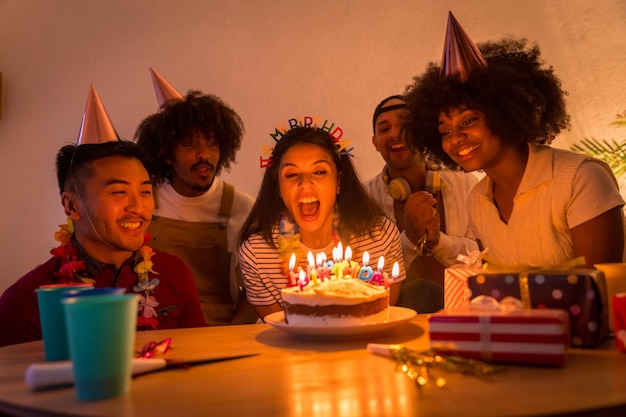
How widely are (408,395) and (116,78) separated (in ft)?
13.0

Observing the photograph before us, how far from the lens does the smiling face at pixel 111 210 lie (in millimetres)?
2184

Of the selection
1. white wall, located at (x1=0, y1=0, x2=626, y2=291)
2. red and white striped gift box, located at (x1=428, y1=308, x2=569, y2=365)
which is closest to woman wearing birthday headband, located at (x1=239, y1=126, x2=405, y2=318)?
red and white striped gift box, located at (x1=428, y1=308, x2=569, y2=365)

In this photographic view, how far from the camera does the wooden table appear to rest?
0.98 meters

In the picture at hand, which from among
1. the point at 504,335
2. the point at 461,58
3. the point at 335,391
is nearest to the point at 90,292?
the point at 335,391

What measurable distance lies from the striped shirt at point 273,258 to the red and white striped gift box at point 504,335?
1.26 metres

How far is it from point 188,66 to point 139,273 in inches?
102

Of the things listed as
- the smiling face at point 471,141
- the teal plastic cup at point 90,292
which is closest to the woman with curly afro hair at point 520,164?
the smiling face at point 471,141

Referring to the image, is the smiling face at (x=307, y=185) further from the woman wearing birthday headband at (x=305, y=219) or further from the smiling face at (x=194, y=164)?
the smiling face at (x=194, y=164)

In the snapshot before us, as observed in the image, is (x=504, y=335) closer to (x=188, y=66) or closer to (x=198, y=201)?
(x=198, y=201)

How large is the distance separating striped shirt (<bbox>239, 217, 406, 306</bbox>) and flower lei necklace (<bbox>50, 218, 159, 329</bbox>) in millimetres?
440

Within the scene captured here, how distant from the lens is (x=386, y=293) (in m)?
1.68

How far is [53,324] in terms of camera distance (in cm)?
140

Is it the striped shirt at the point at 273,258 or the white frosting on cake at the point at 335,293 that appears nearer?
the white frosting on cake at the point at 335,293

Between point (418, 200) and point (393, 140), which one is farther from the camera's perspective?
point (393, 140)
